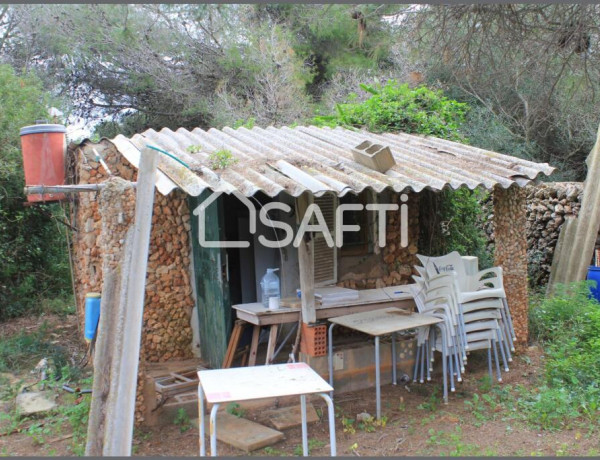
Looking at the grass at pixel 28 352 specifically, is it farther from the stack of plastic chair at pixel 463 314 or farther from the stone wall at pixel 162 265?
the stack of plastic chair at pixel 463 314

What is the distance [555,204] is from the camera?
10.2 m

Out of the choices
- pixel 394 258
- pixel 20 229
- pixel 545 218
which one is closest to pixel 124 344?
pixel 394 258

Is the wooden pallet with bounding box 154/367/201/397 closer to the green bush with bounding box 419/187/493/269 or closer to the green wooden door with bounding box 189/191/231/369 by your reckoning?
the green wooden door with bounding box 189/191/231/369

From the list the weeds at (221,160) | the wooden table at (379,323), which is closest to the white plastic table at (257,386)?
the wooden table at (379,323)

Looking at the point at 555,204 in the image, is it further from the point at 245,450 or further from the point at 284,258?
the point at 245,450

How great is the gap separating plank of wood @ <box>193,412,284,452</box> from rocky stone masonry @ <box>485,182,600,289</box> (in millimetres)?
6743

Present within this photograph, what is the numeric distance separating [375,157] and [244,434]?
119 inches

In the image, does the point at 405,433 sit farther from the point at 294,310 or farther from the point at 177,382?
the point at 177,382

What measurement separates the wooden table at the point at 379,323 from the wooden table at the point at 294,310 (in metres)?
0.16

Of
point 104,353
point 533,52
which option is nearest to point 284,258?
point 104,353

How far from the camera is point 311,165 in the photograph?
19.4 feet

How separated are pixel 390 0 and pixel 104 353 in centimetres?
530

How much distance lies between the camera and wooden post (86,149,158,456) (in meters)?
3.57

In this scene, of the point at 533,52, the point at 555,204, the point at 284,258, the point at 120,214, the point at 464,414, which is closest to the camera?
the point at 120,214
